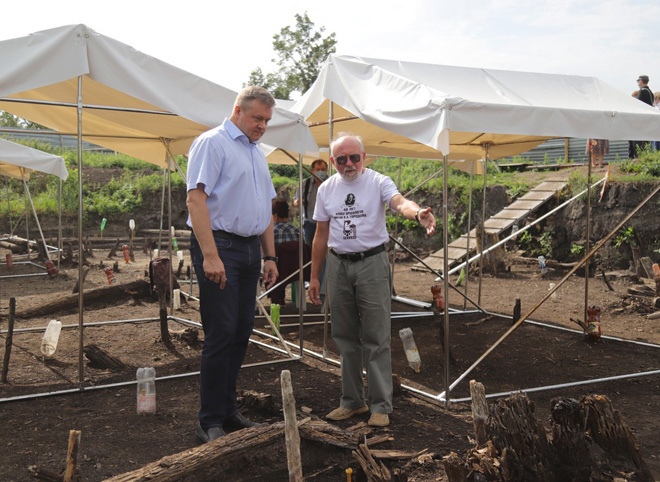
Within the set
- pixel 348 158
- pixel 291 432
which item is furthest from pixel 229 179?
pixel 291 432

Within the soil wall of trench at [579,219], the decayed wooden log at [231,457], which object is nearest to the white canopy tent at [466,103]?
the decayed wooden log at [231,457]

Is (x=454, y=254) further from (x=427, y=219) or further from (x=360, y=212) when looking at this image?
(x=427, y=219)

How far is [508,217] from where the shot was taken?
14219mm

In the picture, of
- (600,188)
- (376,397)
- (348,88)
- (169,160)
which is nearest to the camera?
(376,397)

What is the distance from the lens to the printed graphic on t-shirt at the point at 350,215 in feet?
15.1

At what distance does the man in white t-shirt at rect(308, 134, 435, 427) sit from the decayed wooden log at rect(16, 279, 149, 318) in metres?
5.79

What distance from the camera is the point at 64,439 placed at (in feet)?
14.5

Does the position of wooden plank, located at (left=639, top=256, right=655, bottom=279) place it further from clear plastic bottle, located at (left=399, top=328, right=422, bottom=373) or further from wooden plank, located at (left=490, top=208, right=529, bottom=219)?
clear plastic bottle, located at (left=399, top=328, right=422, bottom=373)

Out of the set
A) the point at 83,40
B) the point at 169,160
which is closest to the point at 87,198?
the point at 169,160

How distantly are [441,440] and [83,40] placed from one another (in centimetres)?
372

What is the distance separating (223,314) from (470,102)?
2364 millimetres

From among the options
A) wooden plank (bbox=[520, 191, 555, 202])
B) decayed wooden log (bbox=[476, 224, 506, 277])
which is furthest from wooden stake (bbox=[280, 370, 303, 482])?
wooden plank (bbox=[520, 191, 555, 202])

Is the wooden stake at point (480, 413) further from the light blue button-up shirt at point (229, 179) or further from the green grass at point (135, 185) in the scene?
the green grass at point (135, 185)

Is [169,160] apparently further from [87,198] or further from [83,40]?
[87,198]
